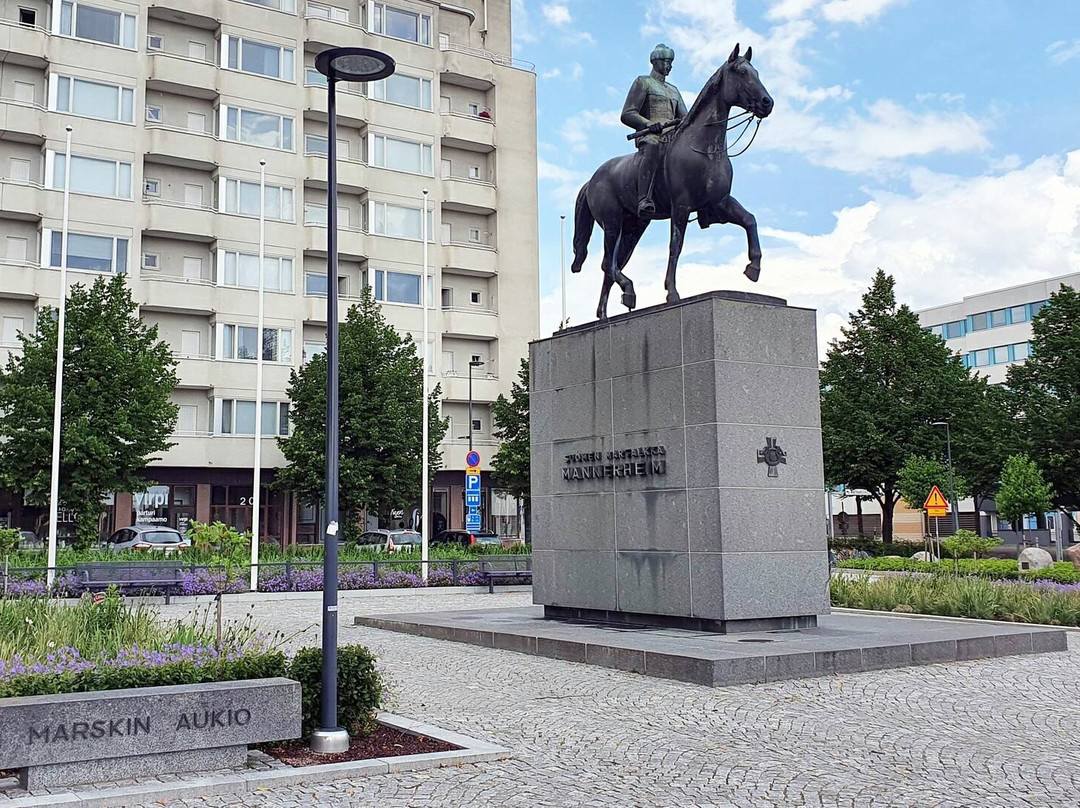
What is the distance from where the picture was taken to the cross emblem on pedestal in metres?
15.2

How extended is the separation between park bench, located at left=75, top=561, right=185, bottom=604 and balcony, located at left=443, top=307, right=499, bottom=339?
2863 cm

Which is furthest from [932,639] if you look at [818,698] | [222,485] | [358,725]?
[222,485]

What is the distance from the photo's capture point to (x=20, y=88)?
48.3 m

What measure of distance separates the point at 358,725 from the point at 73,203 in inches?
1727

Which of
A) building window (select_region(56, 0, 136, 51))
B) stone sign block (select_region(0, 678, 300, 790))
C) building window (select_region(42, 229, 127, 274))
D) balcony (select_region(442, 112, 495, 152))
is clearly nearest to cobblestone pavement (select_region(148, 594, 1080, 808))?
stone sign block (select_region(0, 678, 300, 790))

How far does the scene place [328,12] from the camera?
56.0 m

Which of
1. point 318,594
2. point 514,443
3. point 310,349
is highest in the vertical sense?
point 310,349

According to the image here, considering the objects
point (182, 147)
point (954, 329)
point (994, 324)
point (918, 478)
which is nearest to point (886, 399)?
point (918, 478)

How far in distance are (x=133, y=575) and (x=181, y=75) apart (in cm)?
3024

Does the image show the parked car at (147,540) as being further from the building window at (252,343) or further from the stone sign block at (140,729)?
the stone sign block at (140,729)

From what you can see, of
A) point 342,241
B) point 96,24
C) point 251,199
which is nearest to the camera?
point 96,24

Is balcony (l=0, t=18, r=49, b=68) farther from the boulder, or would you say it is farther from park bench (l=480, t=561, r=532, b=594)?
the boulder

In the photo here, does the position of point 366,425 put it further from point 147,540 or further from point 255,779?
point 255,779

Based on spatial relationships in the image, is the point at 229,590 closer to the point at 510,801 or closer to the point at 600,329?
the point at 600,329
